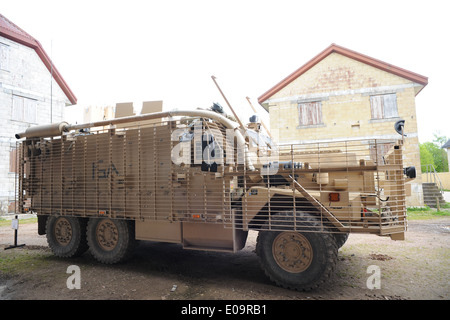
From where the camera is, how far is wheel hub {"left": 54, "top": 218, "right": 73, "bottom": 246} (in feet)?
22.1

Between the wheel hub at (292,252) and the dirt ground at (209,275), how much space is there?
1.28ft

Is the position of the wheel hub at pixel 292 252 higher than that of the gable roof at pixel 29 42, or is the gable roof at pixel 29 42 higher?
the gable roof at pixel 29 42

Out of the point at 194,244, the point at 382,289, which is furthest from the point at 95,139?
the point at 382,289

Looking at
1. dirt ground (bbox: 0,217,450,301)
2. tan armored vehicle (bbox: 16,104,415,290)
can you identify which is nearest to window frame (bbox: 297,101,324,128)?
dirt ground (bbox: 0,217,450,301)

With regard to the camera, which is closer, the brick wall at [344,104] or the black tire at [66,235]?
the black tire at [66,235]

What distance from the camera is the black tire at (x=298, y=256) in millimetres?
4250

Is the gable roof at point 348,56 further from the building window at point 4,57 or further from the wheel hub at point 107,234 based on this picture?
the building window at point 4,57

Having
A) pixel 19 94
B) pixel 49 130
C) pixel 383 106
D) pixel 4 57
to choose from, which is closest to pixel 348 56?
pixel 383 106

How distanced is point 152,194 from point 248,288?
2.46 m

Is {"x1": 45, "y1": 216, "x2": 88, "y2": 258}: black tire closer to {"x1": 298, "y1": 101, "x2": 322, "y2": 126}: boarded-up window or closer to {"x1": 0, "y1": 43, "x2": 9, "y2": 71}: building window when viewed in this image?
{"x1": 0, "y1": 43, "x2": 9, "y2": 71}: building window

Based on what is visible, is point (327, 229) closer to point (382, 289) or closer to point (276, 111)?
point (382, 289)

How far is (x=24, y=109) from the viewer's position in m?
15.9

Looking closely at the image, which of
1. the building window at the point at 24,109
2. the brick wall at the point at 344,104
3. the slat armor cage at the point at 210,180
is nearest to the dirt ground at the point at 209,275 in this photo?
the slat armor cage at the point at 210,180

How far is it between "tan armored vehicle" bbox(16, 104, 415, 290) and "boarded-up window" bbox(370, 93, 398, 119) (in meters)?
11.4
